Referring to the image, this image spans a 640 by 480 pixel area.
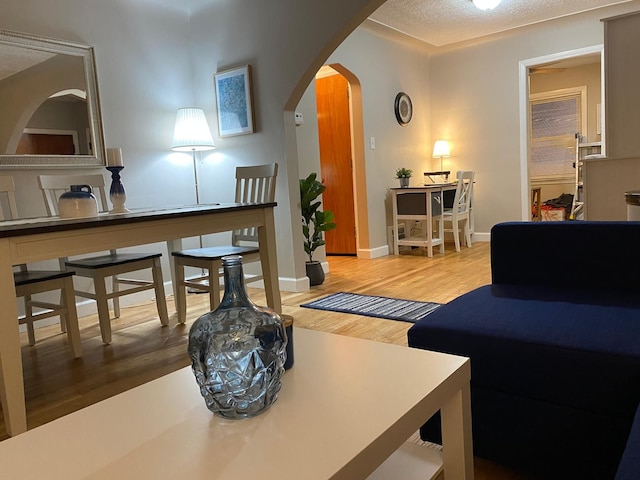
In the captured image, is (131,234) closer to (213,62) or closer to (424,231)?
(213,62)

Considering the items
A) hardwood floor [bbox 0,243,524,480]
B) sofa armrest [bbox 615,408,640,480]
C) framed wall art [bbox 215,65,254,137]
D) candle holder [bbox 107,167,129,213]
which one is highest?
framed wall art [bbox 215,65,254,137]

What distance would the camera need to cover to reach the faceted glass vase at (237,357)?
0.89 meters

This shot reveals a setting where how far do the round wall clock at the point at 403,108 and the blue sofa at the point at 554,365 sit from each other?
424 centimetres

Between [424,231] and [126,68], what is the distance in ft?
11.4

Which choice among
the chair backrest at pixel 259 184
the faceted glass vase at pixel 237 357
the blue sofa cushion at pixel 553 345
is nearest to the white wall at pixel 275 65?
the chair backrest at pixel 259 184

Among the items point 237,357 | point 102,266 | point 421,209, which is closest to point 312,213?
point 421,209

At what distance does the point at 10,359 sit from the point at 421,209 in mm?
4163

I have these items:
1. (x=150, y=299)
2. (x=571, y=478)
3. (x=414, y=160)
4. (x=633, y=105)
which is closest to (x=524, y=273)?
(x=571, y=478)

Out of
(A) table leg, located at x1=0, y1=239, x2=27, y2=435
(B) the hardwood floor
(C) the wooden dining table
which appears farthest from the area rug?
(A) table leg, located at x1=0, y1=239, x2=27, y2=435

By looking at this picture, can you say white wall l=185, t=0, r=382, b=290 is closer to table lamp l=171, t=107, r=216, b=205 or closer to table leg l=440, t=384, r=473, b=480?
table lamp l=171, t=107, r=216, b=205

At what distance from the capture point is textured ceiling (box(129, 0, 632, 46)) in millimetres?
4648

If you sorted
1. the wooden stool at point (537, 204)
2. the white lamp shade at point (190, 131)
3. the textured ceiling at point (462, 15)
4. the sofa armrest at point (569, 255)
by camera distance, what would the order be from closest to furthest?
the sofa armrest at point (569, 255)
the white lamp shade at point (190, 131)
the textured ceiling at point (462, 15)
the wooden stool at point (537, 204)

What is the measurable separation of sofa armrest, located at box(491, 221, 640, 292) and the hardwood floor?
75 cm

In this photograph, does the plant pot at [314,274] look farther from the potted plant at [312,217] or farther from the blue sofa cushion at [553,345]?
the blue sofa cushion at [553,345]
